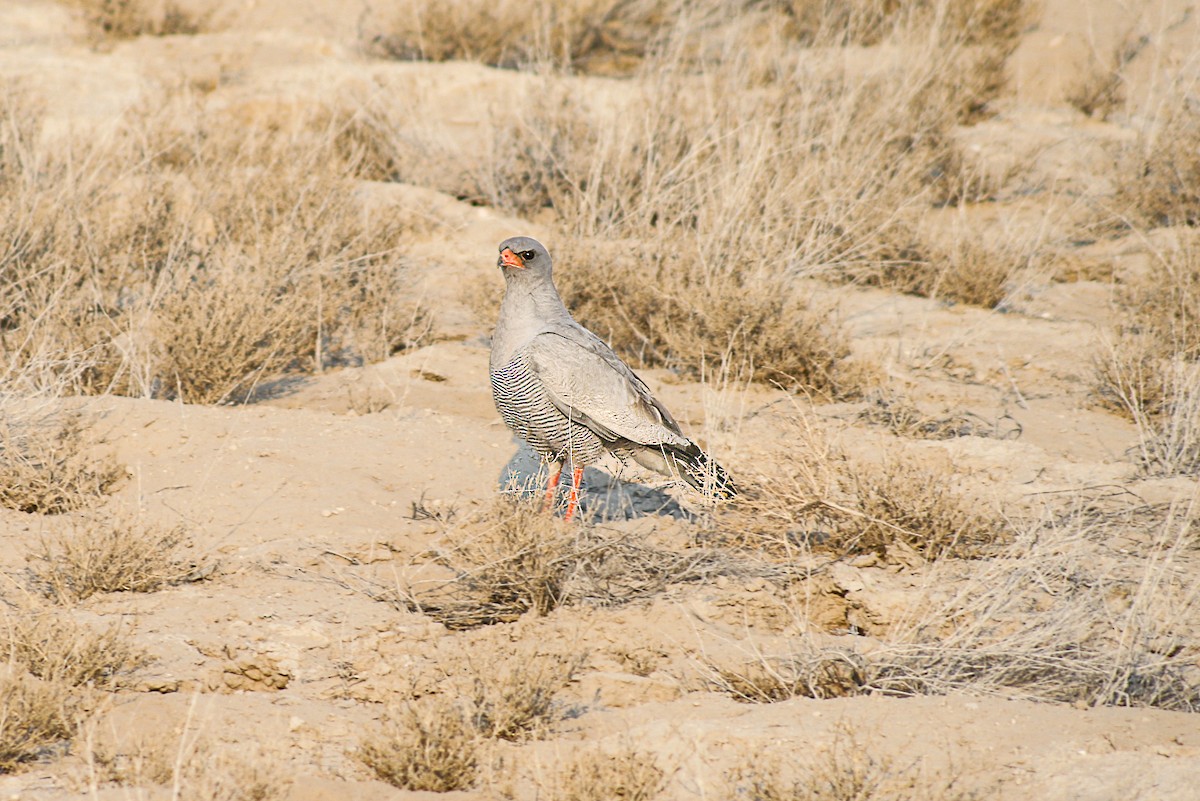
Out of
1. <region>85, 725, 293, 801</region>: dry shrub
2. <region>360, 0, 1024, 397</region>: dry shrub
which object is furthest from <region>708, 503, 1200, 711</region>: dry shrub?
<region>360, 0, 1024, 397</region>: dry shrub

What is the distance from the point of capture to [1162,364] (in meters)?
6.55

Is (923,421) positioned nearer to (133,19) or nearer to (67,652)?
(67,652)

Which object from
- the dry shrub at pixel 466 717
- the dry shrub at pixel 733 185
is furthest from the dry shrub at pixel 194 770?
the dry shrub at pixel 733 185

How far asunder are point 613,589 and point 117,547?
175cm

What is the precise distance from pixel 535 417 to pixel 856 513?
129cm

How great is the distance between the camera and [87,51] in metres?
11.0

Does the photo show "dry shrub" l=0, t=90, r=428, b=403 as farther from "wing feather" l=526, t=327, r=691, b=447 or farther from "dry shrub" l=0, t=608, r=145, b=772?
"dry shrub" l=0, t=608, r=145, b=772

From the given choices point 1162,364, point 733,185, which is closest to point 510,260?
point 733,185

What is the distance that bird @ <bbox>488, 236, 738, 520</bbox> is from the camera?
15.5 feet

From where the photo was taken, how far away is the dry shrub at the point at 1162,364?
5.44 m

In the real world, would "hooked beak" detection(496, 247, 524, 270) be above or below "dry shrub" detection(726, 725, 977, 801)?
above

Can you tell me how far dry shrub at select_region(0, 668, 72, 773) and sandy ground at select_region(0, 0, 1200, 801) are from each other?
86mm

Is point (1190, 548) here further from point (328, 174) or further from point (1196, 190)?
point (328, 174)

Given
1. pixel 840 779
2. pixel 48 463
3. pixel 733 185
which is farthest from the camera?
pixel 733 185
